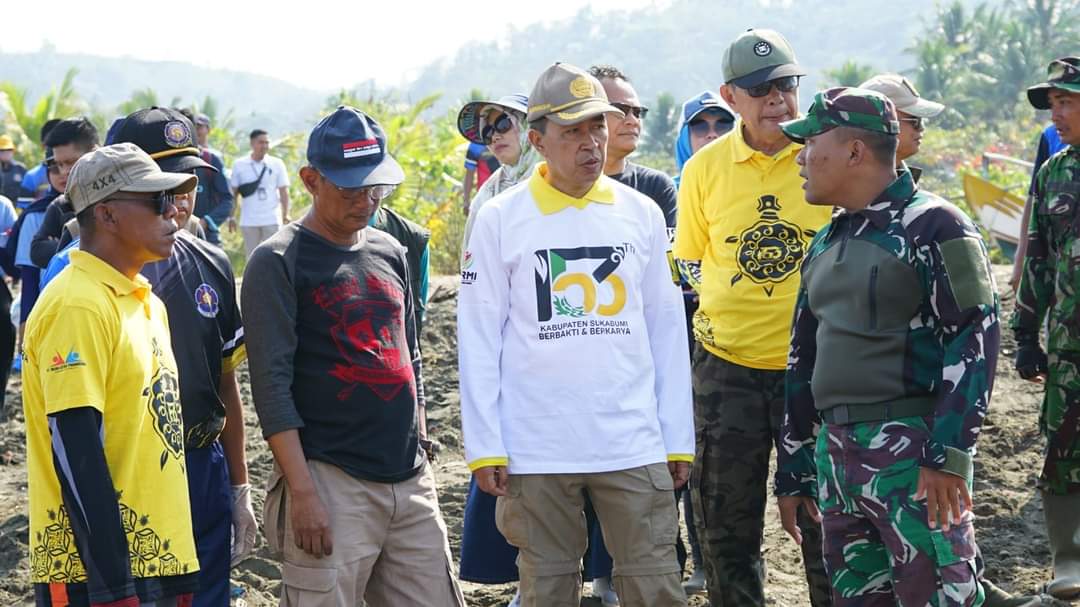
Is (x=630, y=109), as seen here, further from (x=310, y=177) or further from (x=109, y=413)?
(x=109, y=413)

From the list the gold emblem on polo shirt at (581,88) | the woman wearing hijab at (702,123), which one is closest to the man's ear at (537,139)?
the gold emblem on polo shirt at (581,88)

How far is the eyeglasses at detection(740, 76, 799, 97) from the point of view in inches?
176

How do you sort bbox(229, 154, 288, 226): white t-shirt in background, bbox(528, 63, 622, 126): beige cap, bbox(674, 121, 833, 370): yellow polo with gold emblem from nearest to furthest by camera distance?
bbox(528, 63, 622, 126): beige cap < bbox(674, 121, 833, 370): yellow polo with gold emblem < bbox(229, 154, 288, 226): white t-shirt in background

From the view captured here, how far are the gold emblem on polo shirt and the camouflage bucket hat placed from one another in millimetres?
653

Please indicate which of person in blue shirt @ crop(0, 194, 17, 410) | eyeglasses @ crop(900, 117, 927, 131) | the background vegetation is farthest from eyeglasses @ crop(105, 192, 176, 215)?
the background vegetation

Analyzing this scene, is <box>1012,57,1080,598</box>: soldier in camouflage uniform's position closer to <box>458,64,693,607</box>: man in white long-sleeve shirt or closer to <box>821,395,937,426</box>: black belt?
<box>821,395,937,426</box>: black belt

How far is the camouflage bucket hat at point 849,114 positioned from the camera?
3.51 meters

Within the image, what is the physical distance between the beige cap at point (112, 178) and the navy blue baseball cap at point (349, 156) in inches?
19.4

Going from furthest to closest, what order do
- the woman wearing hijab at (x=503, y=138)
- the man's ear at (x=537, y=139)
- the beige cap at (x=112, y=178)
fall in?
the woman wearing hijab at (x=503, y=138)
the man's ear at (x=537, y=139)
the beige cap at (x=112, y=178)

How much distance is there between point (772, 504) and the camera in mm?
6648

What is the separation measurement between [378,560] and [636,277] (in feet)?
3.94

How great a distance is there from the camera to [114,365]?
10.1 ft

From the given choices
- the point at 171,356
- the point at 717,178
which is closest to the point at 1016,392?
the point at 717,178

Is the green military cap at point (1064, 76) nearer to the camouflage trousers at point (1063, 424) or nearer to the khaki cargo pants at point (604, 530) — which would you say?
the camouflage trousers at point (1063, 424)
